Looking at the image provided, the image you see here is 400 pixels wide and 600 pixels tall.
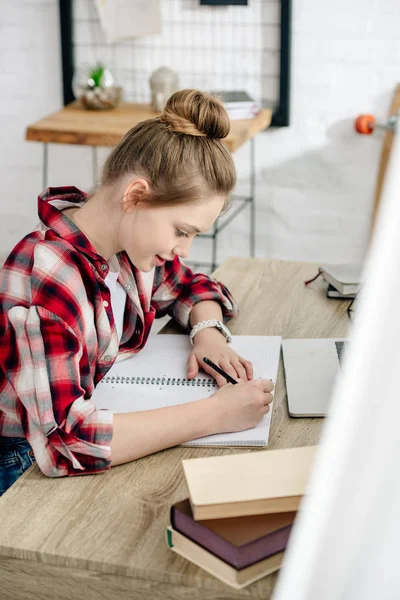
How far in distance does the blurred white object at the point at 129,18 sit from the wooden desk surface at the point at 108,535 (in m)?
2.17

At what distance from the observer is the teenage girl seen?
1.06 m

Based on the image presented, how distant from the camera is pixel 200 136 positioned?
1236 millimetres

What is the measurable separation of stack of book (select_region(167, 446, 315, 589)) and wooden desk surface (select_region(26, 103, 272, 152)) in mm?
1718

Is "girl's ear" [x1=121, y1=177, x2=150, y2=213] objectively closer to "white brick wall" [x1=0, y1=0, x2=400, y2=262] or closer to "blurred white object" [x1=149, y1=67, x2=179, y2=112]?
"blurred white object" [x1=149, y1=67, x2=179, y2=112]

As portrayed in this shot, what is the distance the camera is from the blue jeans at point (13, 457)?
1.24 m

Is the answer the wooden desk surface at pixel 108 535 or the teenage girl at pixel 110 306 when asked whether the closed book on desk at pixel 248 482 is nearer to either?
the wooden desk surface at pixel 108 535

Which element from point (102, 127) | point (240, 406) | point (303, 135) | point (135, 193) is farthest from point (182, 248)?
point (303, 135)

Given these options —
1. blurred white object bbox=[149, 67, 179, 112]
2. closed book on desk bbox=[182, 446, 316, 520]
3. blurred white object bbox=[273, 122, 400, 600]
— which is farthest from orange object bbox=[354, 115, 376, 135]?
blurred white object bbox=[273, 122, 400, 600]

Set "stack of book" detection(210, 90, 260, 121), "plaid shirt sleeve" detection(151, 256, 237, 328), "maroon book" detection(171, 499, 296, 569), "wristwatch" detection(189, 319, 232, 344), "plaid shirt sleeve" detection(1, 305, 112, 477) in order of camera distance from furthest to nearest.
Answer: "stack of book" detection(210, 90, 260, 121) < "plaid shirt sleeve" detection(151, 256, 237, 328) < "wristwatch" detection(189, 319, 232, 344) < "plaid shirt sleeve" detection(1, 305, 112, 477) < "maroon book" detection(171, 499, 296, 569)

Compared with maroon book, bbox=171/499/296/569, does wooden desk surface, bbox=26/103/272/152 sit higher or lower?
higher

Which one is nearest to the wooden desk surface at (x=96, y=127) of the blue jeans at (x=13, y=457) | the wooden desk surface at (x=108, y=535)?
the blue jeans at (x=13, y=457)

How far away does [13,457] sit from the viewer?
48.7 inches

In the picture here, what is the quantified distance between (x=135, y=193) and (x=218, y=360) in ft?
0.94

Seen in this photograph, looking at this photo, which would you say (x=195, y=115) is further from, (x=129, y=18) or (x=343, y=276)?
(x=129, y=18)
